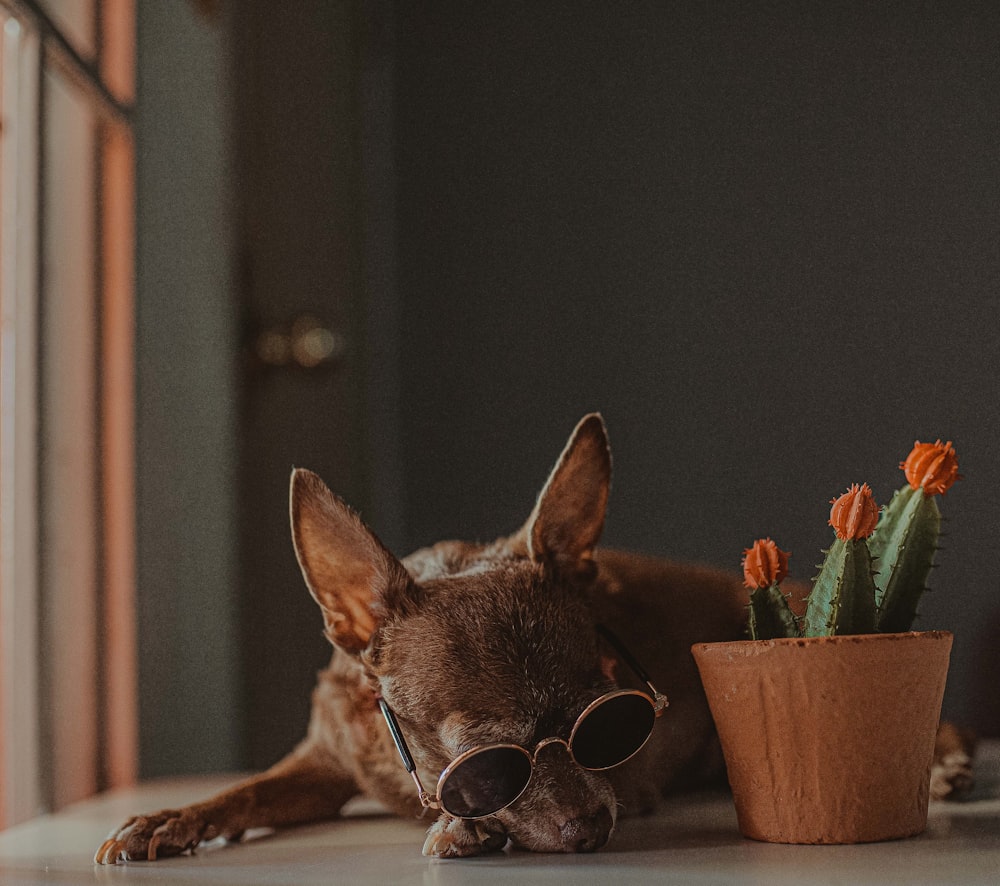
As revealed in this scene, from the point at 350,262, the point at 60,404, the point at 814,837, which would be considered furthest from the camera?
the point at 350,262

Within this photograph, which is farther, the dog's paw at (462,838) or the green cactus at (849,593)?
the dog's paw at (462,838)

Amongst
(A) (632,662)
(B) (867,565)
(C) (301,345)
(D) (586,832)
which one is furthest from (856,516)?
(C) (301,345)

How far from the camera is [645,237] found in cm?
212

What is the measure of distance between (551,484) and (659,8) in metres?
1.17

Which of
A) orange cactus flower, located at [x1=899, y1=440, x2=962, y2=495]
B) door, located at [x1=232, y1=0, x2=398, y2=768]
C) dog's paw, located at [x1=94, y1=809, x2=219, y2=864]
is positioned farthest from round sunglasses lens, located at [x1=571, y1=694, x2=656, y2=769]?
door, located at [x1=232, y1=0, x2=398, y2=768]

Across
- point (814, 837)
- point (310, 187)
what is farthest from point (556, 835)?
point (310, 187)

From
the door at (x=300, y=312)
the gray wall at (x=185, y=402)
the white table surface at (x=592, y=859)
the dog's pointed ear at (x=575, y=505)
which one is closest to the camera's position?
the white table surface at (x=592, y=859)

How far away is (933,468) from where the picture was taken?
118 cm

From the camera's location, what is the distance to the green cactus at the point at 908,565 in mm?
1201

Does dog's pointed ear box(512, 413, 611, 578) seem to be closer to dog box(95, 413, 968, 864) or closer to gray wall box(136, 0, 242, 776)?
dog box(95, 413, 968, 864)

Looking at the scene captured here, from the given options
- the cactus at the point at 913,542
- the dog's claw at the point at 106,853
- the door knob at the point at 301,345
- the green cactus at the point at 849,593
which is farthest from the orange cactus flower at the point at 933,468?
the door knob at the point at 301,345

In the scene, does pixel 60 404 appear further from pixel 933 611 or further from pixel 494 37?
pixel 933 611

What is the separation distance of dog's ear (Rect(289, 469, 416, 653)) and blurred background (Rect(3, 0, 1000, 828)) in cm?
76

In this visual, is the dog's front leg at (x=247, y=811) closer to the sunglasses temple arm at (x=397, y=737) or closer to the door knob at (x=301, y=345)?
the sunglasses temple arm at (x=397, y=737)
